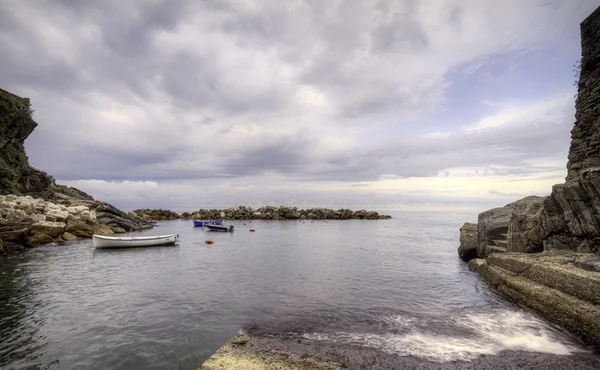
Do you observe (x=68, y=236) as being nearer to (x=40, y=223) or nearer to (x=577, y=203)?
(x=40, y=223)

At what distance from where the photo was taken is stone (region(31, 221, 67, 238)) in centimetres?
3109

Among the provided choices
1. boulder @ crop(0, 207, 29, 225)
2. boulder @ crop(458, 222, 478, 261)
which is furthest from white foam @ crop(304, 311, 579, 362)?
boulder @ crop(0, 207, 29, 225)

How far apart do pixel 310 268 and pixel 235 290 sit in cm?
828

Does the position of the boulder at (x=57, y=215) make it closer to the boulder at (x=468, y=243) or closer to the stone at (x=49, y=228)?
the stone at (x=49, y=228)

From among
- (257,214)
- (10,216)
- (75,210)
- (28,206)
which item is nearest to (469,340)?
(10,216)

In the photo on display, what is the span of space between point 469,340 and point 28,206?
41.7m

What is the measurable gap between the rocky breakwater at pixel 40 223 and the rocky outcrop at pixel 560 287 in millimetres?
37001

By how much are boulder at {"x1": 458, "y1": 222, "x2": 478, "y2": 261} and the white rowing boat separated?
3218 centimetres

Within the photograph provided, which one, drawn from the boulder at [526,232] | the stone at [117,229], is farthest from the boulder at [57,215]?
the boulder at [526,232]

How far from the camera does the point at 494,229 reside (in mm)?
21312

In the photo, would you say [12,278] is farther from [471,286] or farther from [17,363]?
[471,286]

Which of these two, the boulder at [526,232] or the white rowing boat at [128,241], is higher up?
the boulder at [526,232]

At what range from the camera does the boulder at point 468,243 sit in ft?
86.6

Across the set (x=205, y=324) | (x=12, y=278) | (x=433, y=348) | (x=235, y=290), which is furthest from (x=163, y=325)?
(x=12, y=278)
